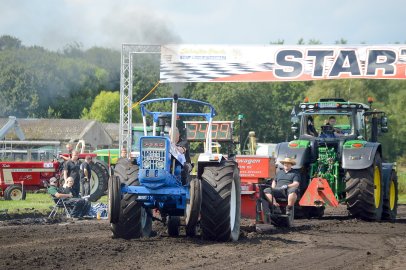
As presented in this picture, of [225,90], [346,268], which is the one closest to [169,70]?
[346,268]

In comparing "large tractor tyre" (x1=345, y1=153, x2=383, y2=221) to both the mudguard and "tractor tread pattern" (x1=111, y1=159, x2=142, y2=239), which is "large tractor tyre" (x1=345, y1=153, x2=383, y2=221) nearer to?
the mudguard

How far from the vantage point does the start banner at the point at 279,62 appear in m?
24.5

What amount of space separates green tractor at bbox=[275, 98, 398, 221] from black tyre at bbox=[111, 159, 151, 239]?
4.95m

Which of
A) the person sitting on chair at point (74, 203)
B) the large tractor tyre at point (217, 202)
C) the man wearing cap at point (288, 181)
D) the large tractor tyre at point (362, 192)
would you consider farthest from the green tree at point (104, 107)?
the large tractor tyre at point (217, 202)

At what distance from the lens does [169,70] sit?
968 inches

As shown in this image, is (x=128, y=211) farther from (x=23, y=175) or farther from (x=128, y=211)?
(x=23, y=175)

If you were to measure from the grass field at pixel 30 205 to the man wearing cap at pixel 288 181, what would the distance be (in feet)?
21.3

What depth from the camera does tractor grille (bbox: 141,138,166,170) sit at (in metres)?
11.6

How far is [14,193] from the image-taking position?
2592 centimetres

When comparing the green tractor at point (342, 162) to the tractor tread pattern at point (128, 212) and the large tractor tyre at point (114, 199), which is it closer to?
the tractor tread pattern at point (128, 212)

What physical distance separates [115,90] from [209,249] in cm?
5665

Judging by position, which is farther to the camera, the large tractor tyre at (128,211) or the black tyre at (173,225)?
the black tyre at (173,225)

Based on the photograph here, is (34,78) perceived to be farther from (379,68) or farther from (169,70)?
(379,68)

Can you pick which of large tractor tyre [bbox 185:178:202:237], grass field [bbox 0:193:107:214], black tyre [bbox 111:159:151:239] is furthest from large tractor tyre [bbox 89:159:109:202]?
large tractor tyre [bbox 185:178:202:237]
